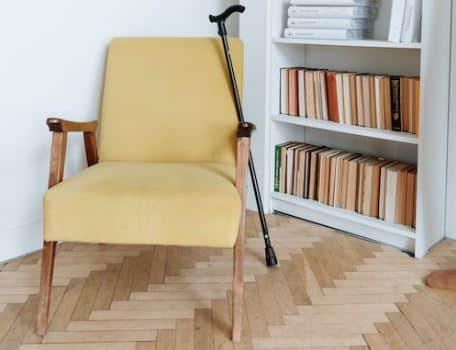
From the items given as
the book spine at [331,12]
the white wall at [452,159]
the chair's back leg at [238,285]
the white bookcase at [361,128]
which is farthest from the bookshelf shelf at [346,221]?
the chair's back leg at [238,285]

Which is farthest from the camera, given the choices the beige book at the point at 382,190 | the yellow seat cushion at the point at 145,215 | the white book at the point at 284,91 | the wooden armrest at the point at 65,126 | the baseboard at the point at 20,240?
the white book at the point at 284,91

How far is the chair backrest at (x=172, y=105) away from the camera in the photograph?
2381 millimetres

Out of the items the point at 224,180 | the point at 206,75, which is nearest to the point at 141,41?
the point at 206,75

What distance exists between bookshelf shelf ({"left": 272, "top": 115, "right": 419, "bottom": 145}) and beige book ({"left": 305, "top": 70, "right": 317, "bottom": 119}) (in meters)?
0.04

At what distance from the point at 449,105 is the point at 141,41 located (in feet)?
3.95

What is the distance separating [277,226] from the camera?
2.92 meters

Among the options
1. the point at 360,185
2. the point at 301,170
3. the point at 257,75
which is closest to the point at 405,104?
the point at 360,185

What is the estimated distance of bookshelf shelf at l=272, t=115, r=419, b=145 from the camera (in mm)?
2527

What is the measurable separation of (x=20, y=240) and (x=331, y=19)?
1.52 m

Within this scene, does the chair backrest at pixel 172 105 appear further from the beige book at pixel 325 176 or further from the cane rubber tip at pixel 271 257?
the beige book at pixel 325 176

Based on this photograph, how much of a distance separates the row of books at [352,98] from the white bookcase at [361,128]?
0.16 feet

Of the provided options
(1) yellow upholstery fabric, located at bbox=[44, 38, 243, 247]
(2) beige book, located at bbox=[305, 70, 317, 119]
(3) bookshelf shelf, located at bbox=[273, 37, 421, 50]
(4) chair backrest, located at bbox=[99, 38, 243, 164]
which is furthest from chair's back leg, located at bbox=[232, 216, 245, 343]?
(2) beige book, located at bbox=[305, 70, 317, 119]

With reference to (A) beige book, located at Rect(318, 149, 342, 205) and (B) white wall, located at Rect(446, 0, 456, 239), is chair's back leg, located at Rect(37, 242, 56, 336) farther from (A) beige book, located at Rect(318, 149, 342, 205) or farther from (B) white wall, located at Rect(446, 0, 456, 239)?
(B) white wall, located at Rect(446, 0, 456, 239)

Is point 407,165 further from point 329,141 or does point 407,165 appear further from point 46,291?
point 46,291
